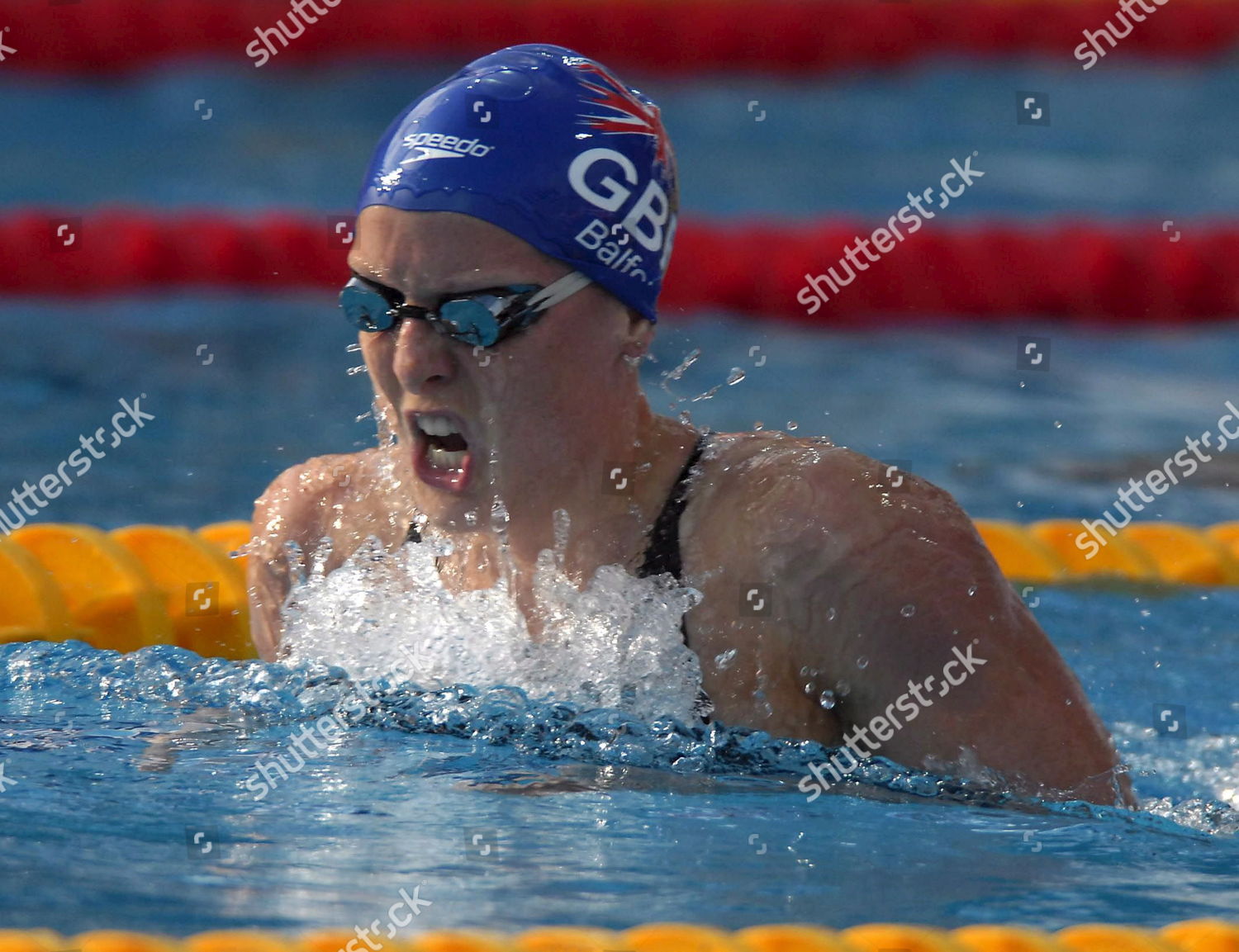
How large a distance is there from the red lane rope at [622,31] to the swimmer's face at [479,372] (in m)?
6.96

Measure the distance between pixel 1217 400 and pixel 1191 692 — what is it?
7.47 ft

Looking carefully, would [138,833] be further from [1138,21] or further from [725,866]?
[1138,21]

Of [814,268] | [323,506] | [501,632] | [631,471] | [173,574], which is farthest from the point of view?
[814,268]

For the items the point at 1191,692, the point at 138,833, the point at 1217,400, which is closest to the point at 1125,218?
the point at 1217,400

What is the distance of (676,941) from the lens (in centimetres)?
168

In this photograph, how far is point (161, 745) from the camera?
2.31 meters

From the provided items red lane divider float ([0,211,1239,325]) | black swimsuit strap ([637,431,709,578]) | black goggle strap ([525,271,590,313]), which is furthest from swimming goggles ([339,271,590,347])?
red lane divider float ([0,211,1239,325])

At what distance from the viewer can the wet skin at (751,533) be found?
193 centimetres

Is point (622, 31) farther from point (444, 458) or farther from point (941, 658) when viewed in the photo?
point (941, 658)

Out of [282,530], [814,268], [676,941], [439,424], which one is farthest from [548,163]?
[814,268]

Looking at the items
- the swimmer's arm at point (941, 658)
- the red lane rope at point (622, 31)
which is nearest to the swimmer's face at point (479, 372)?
the swimmer's arm at point (941, 658)

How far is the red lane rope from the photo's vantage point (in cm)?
881

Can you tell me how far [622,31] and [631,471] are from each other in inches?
284

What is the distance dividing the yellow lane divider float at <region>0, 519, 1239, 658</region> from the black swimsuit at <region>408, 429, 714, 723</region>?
93 centimetres
